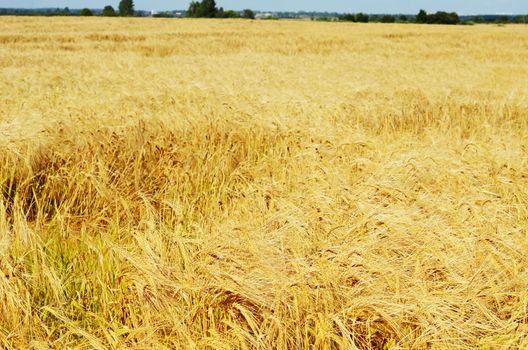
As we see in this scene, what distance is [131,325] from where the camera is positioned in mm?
1860

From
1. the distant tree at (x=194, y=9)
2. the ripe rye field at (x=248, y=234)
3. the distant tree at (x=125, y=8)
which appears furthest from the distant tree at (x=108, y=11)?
the ripe rye field at (x=248, y=234)

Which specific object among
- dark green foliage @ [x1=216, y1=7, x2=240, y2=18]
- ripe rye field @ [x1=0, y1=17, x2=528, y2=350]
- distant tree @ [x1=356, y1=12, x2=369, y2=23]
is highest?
dark green foliage @ [x1=216, y1=7, x2=240, y2=18]

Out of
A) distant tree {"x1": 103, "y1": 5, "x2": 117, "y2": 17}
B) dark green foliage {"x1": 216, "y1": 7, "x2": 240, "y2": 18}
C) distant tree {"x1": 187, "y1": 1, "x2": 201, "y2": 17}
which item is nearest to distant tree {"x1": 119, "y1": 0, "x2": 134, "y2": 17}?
distant tree {"x1": 103, "y1": 5, "x2": 117, "y2": 17}

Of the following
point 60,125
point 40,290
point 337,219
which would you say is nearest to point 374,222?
point 337,219

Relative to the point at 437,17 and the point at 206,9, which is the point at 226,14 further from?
the point at 437,17

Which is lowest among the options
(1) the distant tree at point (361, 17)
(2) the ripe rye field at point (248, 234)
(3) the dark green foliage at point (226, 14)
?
(2) the ripe rye field at point (248, 234)

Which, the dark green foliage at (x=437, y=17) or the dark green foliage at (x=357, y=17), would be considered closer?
the dark green foliage at (x=357, y=17)

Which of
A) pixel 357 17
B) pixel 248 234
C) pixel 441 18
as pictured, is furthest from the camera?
pixel 441 18

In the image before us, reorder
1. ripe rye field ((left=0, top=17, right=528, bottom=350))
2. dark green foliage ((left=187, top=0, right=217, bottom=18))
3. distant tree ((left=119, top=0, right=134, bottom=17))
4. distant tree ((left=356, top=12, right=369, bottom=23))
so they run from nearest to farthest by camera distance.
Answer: ripe rye field ((left=0, top=17, right=528, bottom=350)), distant tree ((left=356, top=12, right=369, bottom=23)), dark green foliage ((left=187, top=0, right=217, bottom=18)), distant tree ((left=119, top=0, right=134, bottom=17))

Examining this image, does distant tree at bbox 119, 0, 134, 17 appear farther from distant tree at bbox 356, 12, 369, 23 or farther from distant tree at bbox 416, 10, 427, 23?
distant tree at bbox 416, 10, 427, 23

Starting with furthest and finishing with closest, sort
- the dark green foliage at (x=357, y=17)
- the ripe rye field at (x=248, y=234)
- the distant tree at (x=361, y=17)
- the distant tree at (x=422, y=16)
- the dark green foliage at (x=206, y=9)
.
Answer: the dark green foliage at (x=206, y=9) → the distant tree at (x=422, y=16) → the dark green foliage at (x=357, y=17) → the distant tree at (x=361, y=17) → the ripe rye field at (x=248, y=234)

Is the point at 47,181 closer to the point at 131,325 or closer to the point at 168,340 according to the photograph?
the point at 131,325

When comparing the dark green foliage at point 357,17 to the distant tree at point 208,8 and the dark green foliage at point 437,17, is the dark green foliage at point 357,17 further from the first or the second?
the distant tree at point 208,8

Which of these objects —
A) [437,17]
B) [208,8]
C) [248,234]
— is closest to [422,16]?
[437,17]
